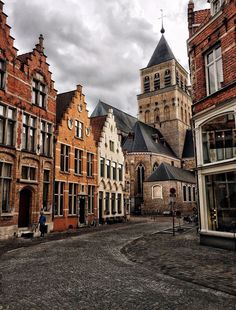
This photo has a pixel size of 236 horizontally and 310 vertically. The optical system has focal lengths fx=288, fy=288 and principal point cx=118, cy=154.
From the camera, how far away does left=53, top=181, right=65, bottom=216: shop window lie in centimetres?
2026

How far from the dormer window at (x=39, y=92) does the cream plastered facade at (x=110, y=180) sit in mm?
8084

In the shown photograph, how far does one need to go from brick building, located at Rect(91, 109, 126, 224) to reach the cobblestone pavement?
54.8 feet

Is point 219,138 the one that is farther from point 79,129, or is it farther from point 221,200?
point 79,129

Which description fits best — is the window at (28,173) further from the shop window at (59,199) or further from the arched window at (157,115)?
the arched window at (157,115)

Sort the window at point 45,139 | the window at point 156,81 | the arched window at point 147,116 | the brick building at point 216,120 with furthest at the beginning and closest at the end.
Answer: the window at point 156,81 → the arched window at point 147,116 → the window at point 45,139 → the brick building at point 216,120

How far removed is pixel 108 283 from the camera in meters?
6.33

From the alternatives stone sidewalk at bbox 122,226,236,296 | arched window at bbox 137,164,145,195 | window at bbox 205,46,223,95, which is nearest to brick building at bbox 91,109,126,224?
stone sidewalk at bbox 122,226,236,296

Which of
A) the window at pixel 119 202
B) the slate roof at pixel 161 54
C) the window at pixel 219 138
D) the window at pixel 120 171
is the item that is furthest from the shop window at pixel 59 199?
the slate roof at pixel 161 54

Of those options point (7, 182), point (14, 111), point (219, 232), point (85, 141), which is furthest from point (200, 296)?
point (85, 141)

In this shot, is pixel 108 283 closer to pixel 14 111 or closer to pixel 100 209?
pixel 14 111

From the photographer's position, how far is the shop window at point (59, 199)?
2026 centimetres

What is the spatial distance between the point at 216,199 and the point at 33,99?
13.1 m

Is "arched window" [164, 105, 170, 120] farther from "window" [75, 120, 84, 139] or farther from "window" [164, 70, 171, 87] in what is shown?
"window" [75, 120, 84, 139]

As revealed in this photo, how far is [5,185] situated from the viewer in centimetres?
1596
